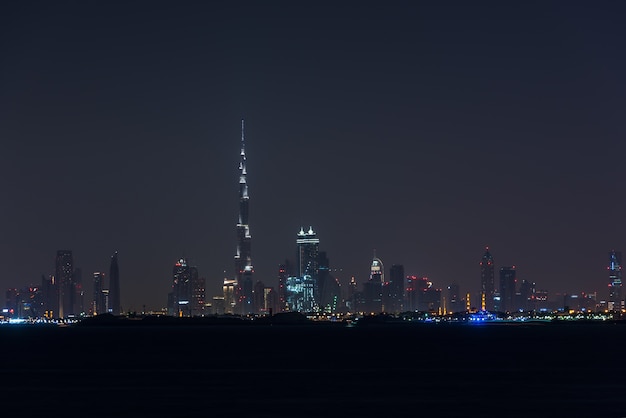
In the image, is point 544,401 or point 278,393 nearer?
point 544,401

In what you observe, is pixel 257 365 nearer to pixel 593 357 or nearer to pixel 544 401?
pixel 593 357

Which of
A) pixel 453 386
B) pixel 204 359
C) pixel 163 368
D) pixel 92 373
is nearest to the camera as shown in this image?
pixel 453 386

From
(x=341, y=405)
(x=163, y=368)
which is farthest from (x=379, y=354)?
(x=341, y=405)

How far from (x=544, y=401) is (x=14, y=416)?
121ft

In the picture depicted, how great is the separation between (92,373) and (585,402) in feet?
185

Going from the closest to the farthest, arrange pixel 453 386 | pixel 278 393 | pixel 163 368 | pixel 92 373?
1. pixel 278 393
2. pixel 453 386
3. pixel 92 373
4. pixel 163 368

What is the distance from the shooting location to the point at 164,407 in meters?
75.2

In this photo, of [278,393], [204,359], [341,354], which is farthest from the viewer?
[341,354]

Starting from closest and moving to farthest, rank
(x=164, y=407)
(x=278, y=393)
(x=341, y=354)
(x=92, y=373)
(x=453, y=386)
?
(x=164, y=407) → (x=278, y=393) → (x=453, y=386) → (x=92, y=373) → (x=341, y=354)

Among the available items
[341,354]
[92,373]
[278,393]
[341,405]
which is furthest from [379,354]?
[341,405]

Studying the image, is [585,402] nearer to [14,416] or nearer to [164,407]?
[164,407]

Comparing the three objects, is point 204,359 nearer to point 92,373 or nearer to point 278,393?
point 92,373

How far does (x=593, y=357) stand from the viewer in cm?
14250

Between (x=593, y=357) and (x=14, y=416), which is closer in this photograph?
(x=14, y=416)
